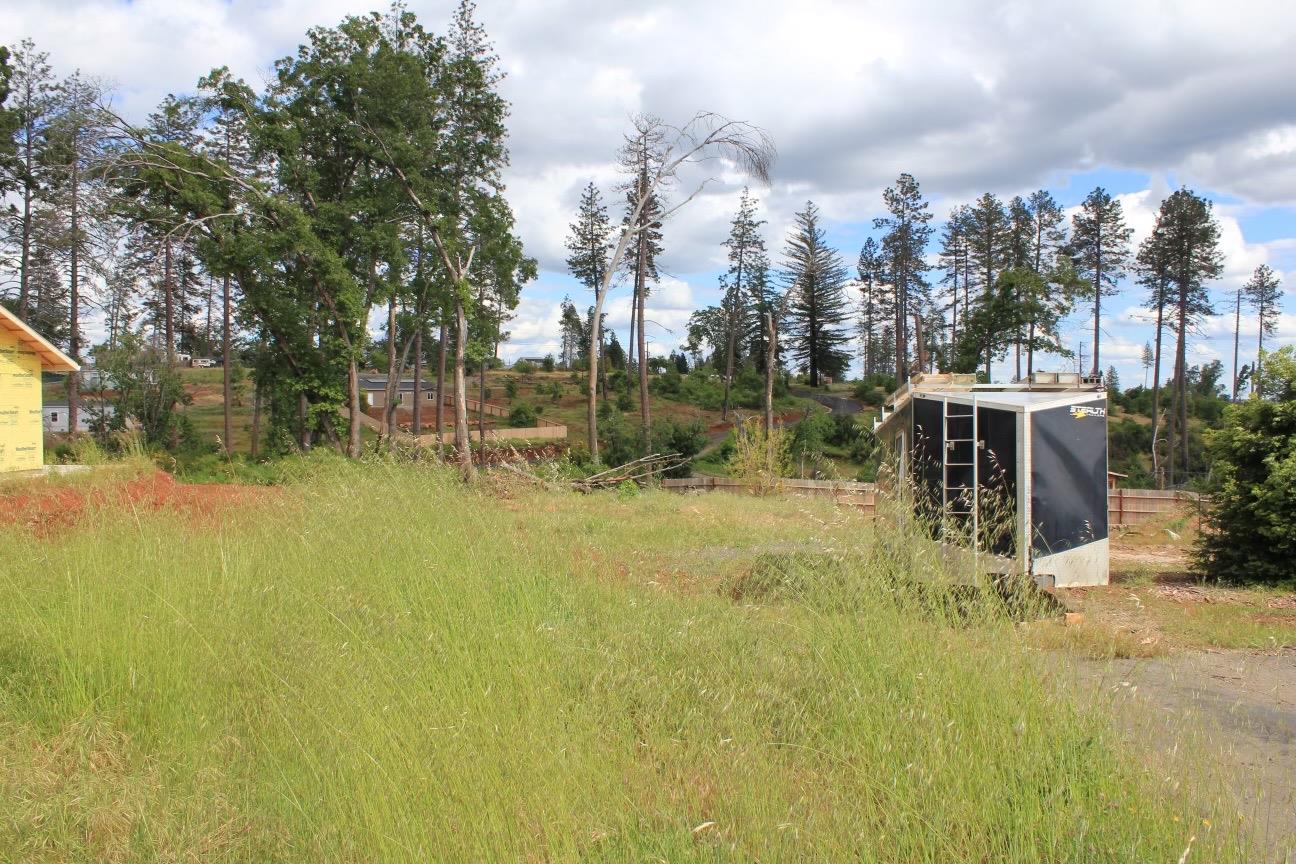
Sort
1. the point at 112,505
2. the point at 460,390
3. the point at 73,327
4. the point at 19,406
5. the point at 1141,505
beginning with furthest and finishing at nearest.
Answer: the point at 73,327 < the point at 460,390 < the point at 1141,505 < the point at 19,406 < the point at 112,505

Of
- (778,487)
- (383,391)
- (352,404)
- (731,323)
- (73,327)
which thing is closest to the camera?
(778,487)

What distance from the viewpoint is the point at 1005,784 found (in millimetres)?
3049

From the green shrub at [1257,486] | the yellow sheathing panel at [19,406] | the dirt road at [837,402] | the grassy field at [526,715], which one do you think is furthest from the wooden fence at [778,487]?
the dirt road at [837,402]

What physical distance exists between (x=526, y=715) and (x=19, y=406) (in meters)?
21.5

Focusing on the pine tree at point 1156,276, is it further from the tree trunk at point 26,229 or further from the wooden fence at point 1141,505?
the tree trunk at point 26,229

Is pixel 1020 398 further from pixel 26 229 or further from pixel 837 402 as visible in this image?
pixel 837 402

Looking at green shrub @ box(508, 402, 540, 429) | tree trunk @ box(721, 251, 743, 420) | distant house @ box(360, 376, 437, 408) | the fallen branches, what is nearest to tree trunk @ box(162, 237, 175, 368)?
distant house @ box(360, 376, 437, 408)

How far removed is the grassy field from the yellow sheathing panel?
16557 millimetres

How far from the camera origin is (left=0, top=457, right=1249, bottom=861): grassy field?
301 centimetres

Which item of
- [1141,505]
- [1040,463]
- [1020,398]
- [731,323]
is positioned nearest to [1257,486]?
[1040,463]

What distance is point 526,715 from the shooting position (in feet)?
12.2

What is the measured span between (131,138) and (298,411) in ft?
31.2

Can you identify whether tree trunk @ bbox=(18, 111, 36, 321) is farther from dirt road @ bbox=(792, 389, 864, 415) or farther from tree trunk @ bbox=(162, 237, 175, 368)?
dirt road @ bbox=(792, 389, 864, 415)

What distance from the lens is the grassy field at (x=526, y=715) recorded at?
3.01 m
